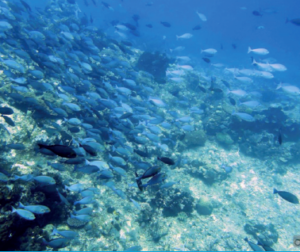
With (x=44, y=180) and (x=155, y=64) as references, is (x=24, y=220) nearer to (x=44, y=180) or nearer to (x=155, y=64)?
(x=44, y=180)

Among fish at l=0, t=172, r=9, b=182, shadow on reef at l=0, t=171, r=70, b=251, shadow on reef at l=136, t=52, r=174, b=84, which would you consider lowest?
shadow on reef at l=0, t=171, r=70, b=251

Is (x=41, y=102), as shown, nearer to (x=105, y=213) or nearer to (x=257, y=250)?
(x=105, y=213)

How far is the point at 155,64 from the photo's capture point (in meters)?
15.9

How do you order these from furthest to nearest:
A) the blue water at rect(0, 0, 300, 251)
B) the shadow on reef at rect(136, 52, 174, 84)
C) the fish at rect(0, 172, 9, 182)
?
the shadow on reef at rect(136, 52, 174, 84) → the blue water at rect(0, 0, 300, 251) → the fish at rect(0, 172, 9, 182)

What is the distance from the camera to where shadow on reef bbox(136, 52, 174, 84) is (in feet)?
51.9

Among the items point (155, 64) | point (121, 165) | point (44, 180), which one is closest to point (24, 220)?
point (44, 180)

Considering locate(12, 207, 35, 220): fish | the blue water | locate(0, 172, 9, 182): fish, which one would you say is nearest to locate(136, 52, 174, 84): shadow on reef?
→ the blue water

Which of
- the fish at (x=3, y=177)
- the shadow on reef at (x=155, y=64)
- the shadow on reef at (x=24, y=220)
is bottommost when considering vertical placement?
the shadow on reef at (x=24, y=220)

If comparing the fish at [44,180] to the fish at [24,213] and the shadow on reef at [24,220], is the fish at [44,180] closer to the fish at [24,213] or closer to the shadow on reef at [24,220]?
the shadow on reef at [24,220]

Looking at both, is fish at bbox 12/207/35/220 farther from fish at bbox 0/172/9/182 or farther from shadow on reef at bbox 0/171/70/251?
fish at bbox 0/172/9/182

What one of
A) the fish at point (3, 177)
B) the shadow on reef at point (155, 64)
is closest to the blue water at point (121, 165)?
the fish at point (3, 177)

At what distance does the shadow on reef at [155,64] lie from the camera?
1582 centimetres

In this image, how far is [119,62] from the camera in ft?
33.2

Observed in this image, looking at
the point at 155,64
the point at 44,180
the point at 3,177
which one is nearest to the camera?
the point at 3,177
